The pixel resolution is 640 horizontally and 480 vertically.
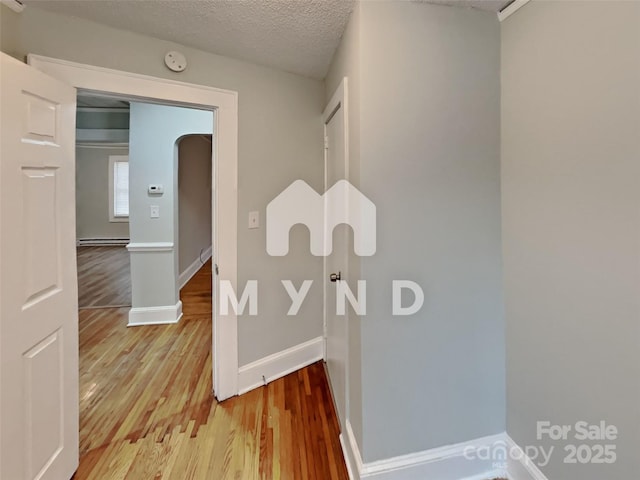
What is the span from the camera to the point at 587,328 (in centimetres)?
115

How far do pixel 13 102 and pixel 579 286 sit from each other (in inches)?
86.2

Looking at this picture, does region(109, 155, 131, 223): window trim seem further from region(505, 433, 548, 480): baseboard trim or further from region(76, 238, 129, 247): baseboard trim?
region(505, 433, 548, 480): baseboard trim

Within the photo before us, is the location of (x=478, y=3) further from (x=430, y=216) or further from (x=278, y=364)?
(x=278, y=364)

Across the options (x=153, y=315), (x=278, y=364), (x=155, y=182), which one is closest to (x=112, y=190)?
(x=155, y=182)

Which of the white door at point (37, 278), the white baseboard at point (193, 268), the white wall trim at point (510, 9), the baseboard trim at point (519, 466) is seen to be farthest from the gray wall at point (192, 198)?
the baseboard trim at point (519, 466)

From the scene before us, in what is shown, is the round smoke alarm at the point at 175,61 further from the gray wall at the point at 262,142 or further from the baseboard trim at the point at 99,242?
the baseboard trim at the point at 99,242

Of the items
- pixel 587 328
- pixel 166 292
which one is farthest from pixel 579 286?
pixel 166 292

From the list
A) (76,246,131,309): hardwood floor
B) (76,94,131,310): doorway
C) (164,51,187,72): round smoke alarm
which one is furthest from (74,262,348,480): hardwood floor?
(76,94,131,310): doorway

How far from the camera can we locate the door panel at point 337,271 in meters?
1.76

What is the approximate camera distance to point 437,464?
1.49 metres

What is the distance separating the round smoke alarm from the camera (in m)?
1.78

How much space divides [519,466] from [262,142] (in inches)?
90.3

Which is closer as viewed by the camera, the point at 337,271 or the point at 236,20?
the point at 236,20

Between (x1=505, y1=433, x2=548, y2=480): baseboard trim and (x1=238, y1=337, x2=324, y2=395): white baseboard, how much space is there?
56.4 inches
